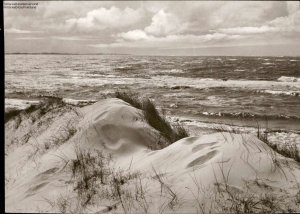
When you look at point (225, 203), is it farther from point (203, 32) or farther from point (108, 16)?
point (108, 16)

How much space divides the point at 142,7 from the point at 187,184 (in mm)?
3233

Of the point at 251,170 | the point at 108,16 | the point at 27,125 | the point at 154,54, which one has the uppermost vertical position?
the point at 108,16

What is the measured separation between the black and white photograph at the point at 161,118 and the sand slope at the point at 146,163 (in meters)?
0.01

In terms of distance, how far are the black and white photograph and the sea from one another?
0.14 ft

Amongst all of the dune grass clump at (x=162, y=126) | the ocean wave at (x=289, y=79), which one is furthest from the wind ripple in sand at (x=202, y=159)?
the ocean wave at (x=289, y=79)

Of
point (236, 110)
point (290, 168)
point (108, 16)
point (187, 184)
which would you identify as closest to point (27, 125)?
point (108, 16)

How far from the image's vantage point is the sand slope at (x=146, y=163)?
2852 millimetres

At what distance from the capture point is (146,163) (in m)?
3.69

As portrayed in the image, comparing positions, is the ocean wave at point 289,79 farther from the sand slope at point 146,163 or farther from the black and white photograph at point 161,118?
the sand slope at point 146,163

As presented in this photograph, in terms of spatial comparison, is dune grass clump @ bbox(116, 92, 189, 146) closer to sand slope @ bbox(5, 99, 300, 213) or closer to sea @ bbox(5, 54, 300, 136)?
sand slope @ bbox(5, 99, 300, 213)

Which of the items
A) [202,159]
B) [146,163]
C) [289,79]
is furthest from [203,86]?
[202,159]

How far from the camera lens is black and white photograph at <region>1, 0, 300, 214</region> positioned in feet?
9.75

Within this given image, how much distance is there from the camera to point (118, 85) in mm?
7922

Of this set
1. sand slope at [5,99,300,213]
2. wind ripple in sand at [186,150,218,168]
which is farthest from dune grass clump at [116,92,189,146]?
wind ripple in sand at [186,150,218,168]
